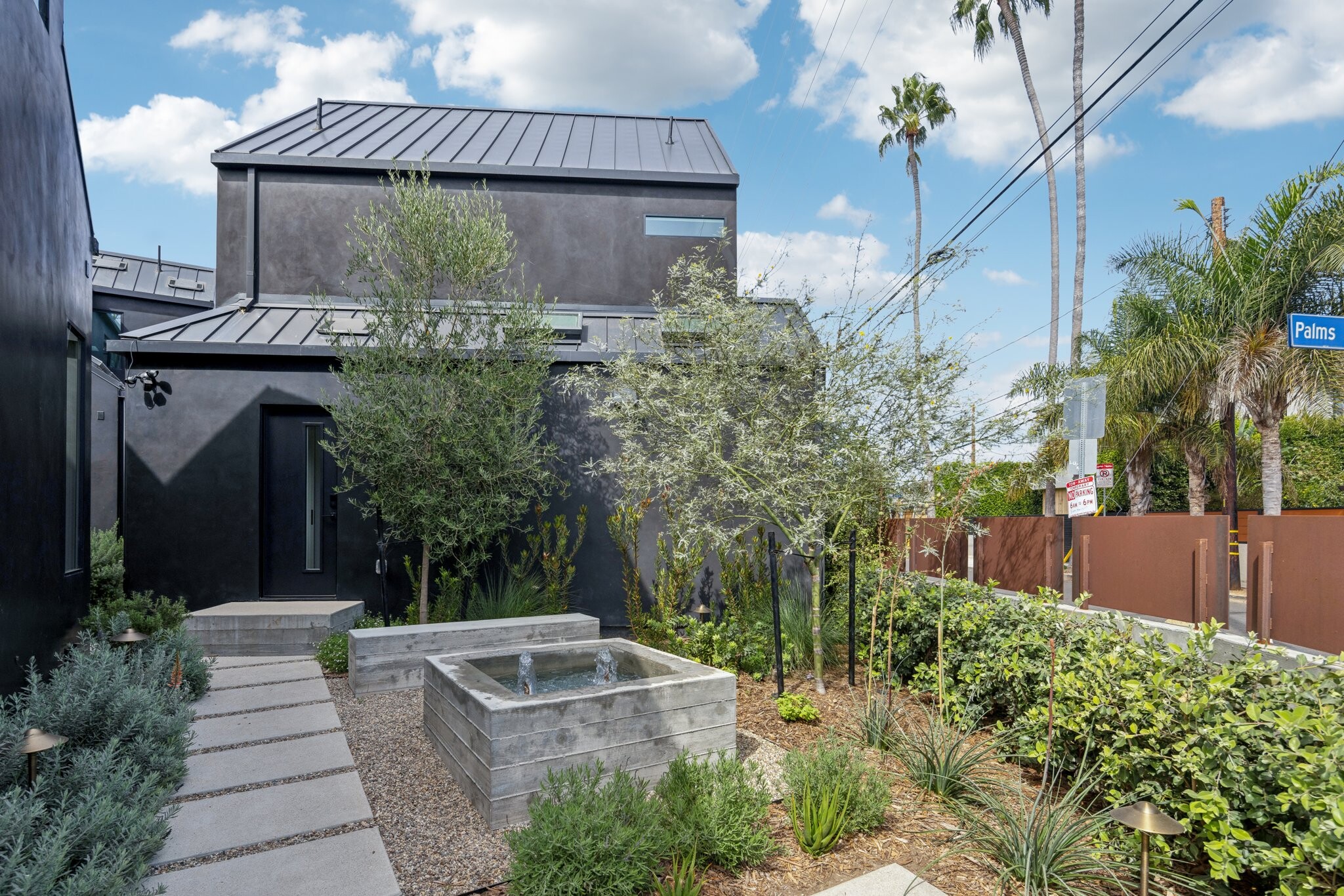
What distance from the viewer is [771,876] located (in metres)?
3.25

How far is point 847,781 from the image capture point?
12.0ft

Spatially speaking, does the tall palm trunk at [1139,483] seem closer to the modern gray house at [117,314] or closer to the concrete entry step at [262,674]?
the concrete entry step at [262,674]

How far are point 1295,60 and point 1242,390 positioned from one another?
5256mm

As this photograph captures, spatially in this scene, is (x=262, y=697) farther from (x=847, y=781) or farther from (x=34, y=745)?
(x=847, y=781)

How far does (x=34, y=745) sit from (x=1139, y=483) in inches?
713

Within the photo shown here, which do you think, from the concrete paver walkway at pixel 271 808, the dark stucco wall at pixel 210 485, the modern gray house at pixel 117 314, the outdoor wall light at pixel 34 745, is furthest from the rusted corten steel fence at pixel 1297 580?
the modern gray house at pixel 117 314

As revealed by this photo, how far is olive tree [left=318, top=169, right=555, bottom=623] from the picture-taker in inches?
286

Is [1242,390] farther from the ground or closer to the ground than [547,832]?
farther from the ground

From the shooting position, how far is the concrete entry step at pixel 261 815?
134 inches

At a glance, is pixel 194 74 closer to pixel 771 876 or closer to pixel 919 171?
pixel 771 876

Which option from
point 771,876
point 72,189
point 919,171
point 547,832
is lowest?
point 771,876

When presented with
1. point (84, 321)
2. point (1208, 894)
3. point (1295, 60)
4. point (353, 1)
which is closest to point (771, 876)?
point (1208, 894)

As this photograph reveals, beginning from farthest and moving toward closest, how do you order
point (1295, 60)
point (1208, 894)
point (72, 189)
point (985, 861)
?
point (1295, 60) < point (72, 189) < point (985, 861) < point (1208, 894)

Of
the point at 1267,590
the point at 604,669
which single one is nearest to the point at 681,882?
the point at 604,669
